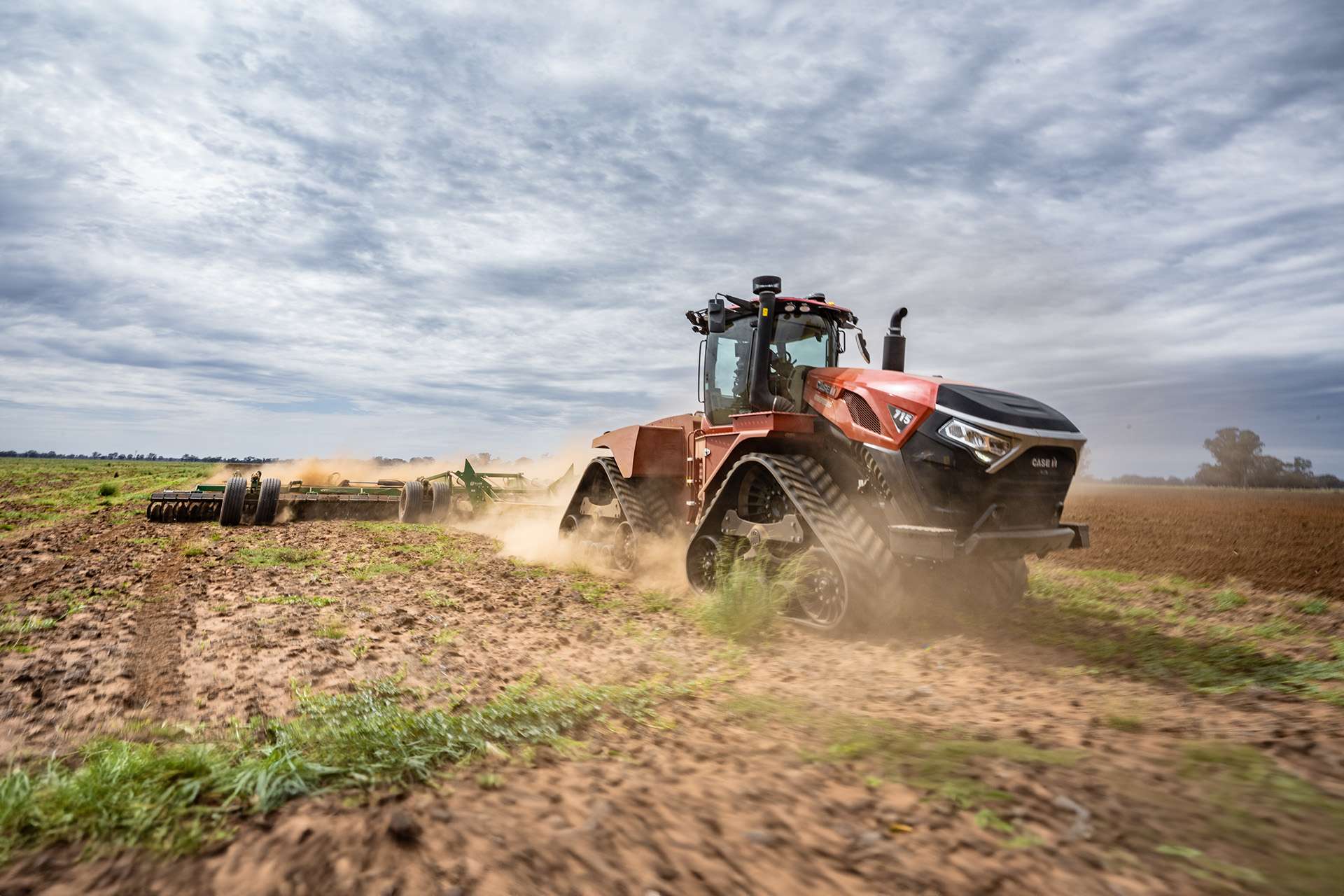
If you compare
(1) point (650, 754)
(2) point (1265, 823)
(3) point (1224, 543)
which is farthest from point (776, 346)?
(3) point (1224, 543)

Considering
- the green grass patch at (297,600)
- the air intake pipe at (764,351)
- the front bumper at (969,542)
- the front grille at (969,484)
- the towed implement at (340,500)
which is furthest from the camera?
the towed implement at (340,500)

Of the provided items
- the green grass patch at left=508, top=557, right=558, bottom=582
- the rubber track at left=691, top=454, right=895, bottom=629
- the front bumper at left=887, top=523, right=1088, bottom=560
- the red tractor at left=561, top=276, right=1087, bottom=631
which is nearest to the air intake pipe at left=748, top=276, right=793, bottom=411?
the red tractor at left=561, top=276, right=1087, bottom=631

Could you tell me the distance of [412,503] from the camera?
661 inches

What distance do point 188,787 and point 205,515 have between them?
52.6 feet

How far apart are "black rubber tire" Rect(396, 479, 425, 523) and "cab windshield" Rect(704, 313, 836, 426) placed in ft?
33.9

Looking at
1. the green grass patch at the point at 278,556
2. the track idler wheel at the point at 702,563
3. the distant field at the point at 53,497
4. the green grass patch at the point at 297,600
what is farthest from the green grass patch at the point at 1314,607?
the distant field at the point at 53,497

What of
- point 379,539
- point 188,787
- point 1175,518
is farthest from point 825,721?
point 1175,518

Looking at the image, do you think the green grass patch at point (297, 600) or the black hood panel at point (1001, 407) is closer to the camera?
the black hood panel at point (1001, 407)

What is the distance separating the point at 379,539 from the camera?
1301 centimetres

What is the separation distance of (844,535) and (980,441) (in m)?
1.38

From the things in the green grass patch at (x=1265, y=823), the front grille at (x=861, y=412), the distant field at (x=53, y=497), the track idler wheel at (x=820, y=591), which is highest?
the front grille at (x=861, y=412)

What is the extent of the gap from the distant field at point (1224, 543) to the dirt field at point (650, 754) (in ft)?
11.5

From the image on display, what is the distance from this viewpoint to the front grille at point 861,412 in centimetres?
662

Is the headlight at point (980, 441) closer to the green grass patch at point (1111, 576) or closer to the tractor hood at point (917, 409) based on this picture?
the tractor hood at point (917, 409)
